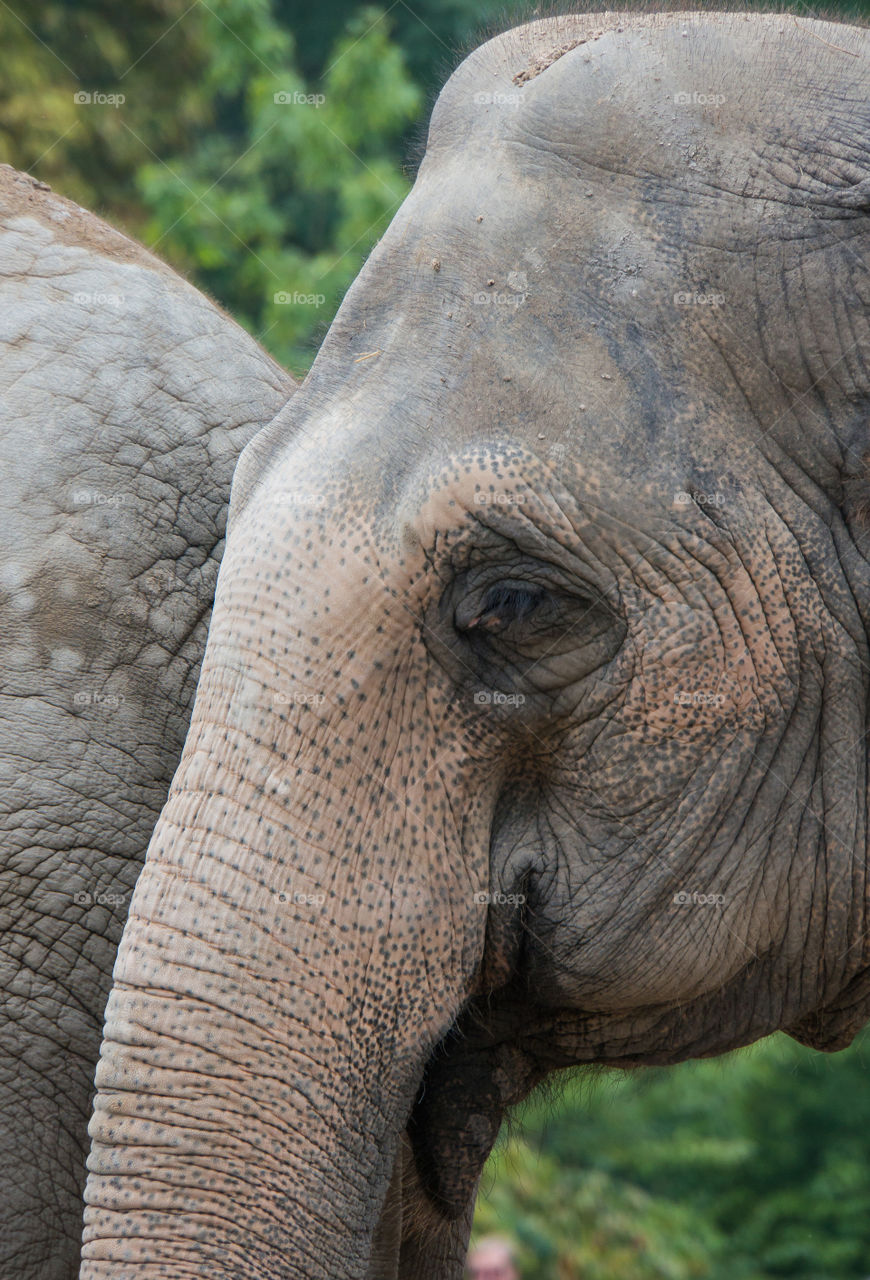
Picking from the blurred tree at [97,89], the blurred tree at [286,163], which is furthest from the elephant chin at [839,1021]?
the blurred tree at [97,89]

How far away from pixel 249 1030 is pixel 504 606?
64 centimetres

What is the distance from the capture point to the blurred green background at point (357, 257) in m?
7.04

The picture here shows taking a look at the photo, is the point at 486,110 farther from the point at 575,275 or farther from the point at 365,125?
the point at 365,125

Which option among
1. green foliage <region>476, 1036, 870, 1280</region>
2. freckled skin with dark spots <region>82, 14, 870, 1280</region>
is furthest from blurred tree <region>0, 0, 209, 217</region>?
freckled skin with dark spots <region>82, 14, 870, 1280</region>

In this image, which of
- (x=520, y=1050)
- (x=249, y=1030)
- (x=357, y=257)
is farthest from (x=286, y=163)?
(x=249, y=1030)

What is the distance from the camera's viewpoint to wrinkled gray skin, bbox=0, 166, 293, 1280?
2502 millimetres

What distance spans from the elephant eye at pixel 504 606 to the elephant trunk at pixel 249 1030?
1.00 feet

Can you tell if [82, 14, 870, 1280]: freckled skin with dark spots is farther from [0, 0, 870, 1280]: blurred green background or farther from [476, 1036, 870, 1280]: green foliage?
[476, 1036, 870, 1280]: green foliage

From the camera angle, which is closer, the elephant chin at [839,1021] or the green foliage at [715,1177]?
the elephant chin at [839,1021]

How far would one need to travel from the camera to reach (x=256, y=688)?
6.40ft

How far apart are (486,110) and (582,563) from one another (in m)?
0.71

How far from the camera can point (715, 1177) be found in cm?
890

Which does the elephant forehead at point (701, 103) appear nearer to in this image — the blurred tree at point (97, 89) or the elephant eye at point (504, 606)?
the elephant eye at point (504, 606)

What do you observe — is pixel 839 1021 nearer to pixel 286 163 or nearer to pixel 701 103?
pixel 701 103
